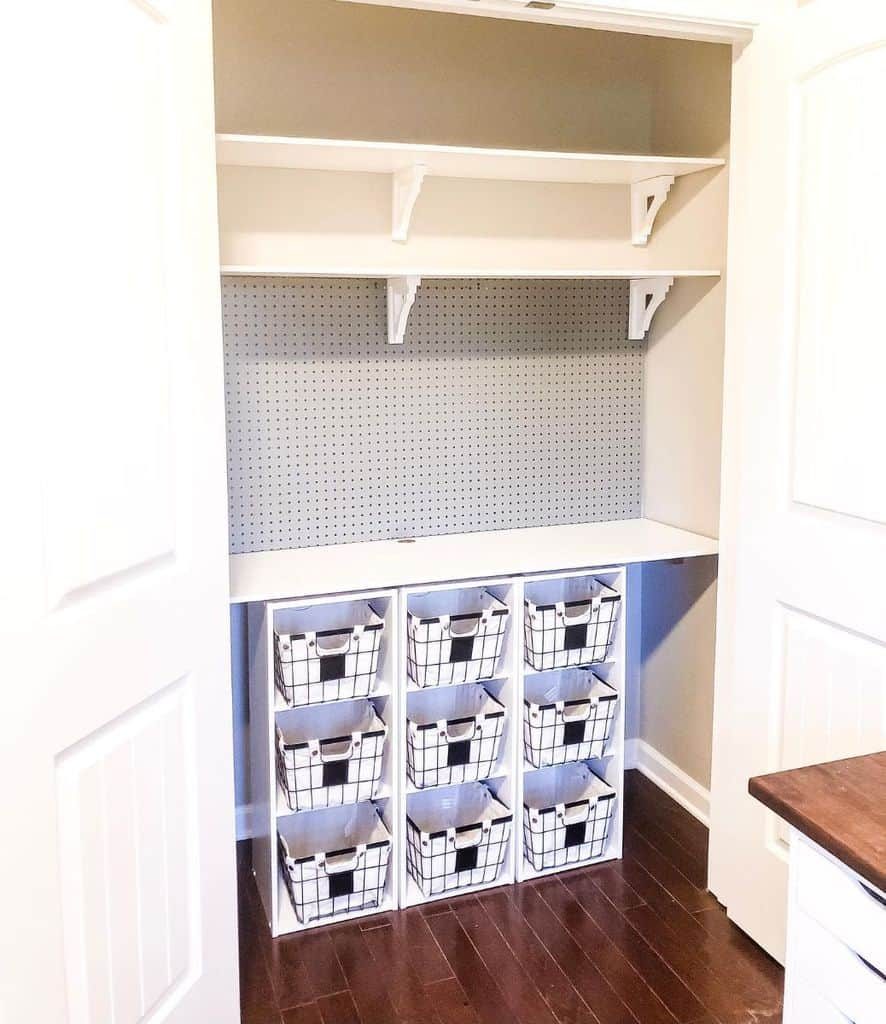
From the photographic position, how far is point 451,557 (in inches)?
101

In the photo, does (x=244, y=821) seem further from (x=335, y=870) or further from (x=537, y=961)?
(x=537, y=961)

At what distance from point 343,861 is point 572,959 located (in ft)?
1.92

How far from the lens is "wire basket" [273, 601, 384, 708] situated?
90.0 inches

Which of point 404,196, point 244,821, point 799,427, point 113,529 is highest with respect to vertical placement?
point 404,196

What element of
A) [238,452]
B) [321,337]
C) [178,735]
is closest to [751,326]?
[321,337]

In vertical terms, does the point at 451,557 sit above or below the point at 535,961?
above

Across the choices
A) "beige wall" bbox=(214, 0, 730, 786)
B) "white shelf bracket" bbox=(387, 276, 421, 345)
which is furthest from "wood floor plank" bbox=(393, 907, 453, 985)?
"white shelf bracket" bbox=(387, 276, 421, 345)

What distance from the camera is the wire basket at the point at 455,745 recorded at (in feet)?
8.07

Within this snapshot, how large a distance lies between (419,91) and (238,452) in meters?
1.06

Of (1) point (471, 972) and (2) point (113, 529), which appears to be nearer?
(2) point (113, 529)

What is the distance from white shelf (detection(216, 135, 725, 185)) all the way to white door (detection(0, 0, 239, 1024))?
0.52m

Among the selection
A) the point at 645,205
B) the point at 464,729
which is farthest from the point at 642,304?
the point at 464,729

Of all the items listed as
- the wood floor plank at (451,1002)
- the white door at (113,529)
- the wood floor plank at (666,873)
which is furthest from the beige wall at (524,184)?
the wood floor plank at (451,1002)

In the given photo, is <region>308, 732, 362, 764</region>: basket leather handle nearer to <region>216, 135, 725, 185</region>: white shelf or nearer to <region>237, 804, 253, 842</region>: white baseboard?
<region>237, 804, 253, 842</region>: white baseboard
